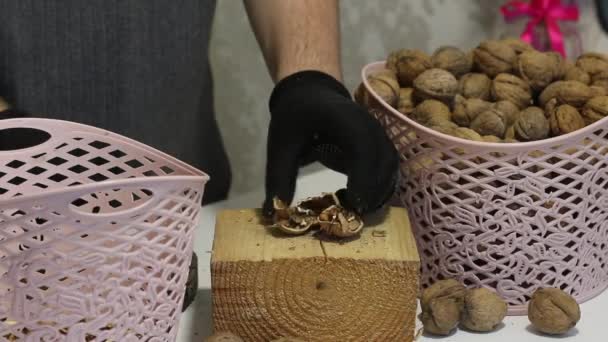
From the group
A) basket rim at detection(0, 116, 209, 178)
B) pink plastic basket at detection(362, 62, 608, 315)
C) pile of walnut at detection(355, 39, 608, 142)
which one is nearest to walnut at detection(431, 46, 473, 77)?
pile of walnut at detection(355, 39, 608, 142)

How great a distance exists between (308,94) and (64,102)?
0.95 ft

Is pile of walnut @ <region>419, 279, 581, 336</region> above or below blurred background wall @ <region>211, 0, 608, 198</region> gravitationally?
below

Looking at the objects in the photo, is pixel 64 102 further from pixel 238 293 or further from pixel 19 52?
pixel 238 293

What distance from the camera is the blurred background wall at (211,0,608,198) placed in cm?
123

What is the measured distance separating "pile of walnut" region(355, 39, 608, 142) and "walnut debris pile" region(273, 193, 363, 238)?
0.41ft

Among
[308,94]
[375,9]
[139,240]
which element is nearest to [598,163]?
[308,94]

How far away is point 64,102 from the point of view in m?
0.86

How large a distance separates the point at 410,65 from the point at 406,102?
39mm

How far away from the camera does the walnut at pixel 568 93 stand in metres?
0.75

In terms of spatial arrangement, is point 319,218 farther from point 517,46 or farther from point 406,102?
point 517,46

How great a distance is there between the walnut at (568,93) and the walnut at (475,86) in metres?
0.05

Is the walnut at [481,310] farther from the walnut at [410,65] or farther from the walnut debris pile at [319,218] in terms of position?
the walnut at [410,65]

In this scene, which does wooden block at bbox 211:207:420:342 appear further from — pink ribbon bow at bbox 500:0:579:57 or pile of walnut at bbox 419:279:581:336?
pink ribbon bow at bbox 500:0:579:57

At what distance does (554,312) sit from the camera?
0.67m
